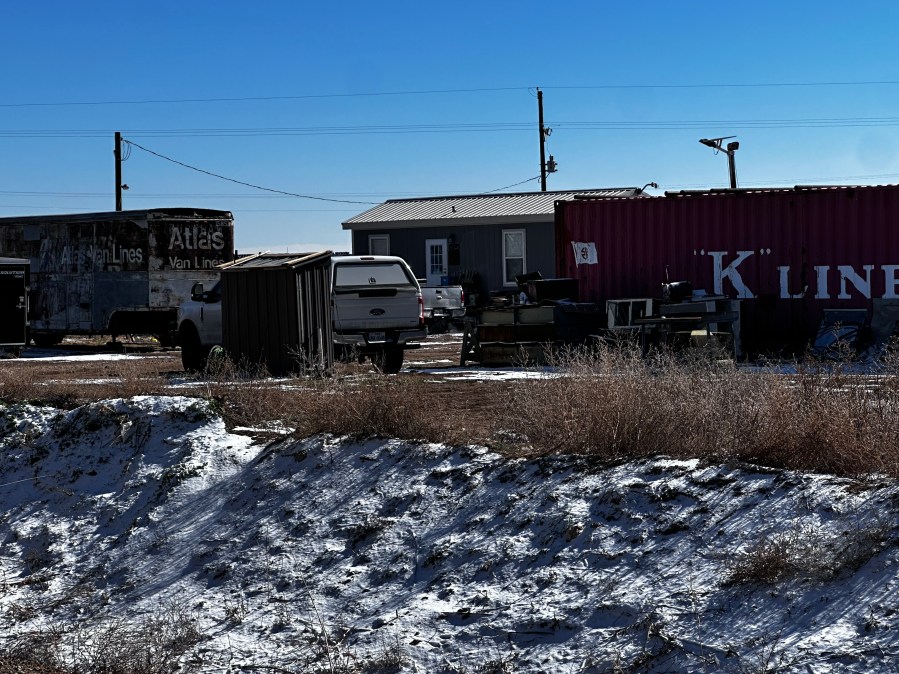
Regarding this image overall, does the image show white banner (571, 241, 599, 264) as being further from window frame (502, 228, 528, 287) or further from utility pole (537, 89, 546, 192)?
utility pole (537, 89, 546, 192)

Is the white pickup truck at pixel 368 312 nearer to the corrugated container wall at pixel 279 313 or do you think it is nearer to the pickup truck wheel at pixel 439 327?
the corrugated container wall at pixel 279 313

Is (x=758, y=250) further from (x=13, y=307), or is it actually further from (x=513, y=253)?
(x=13, y=307)

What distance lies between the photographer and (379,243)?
35.7 metres

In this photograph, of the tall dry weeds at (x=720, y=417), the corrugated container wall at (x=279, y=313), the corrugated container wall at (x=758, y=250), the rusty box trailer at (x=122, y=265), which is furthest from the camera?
the rusty box trailer at (x=122, y=265)

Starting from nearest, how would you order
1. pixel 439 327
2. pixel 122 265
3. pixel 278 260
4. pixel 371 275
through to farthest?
pixel 278 260, pixel 371 275, pixel 122 265, pixel 439 327

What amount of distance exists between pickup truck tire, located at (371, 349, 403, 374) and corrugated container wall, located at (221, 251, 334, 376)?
1363mm

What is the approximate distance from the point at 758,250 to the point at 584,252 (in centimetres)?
326

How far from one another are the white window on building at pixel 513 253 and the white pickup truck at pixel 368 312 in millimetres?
16752

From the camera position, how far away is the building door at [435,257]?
34.8 m

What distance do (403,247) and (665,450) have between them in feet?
91.0

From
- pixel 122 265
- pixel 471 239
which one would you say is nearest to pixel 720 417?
pixel 122 265

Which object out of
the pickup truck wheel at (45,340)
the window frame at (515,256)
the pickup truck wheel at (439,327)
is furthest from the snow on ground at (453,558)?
the window frame at (515,256)

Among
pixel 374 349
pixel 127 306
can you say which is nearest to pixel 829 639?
pixel 374 349

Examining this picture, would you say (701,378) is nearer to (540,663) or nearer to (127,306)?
(540,663)
